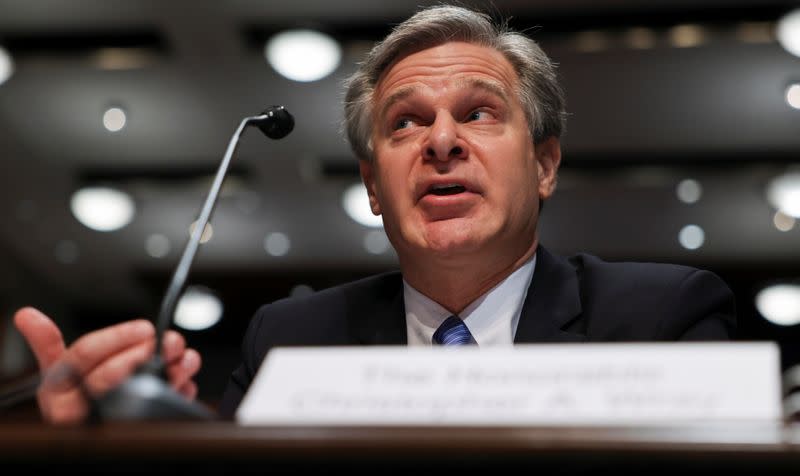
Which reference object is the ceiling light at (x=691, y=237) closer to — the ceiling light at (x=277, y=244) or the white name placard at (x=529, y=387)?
the ceiling light at (x=277, y=244)

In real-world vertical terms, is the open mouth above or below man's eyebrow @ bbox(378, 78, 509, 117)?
below

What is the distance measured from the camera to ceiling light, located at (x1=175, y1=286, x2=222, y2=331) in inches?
286

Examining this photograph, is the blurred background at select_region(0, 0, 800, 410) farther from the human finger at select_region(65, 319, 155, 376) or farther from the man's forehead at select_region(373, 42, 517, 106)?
the human finger at select_region(65, 319, 155, 376)

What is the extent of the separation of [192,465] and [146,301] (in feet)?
22.8

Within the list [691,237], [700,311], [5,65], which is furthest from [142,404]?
[691,237]

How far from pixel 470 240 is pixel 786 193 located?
4.39 m

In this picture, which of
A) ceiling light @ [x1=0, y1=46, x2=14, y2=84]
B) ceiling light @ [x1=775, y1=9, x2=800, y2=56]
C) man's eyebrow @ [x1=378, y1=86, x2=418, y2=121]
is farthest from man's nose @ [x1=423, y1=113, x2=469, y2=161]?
ceiling light @ [x1=0, y1=46, x2=14, y2=84]

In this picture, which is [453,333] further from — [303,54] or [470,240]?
[303,54]

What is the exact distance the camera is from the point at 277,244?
6574 millimetres

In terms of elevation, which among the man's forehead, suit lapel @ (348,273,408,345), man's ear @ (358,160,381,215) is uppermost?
the man's forehead

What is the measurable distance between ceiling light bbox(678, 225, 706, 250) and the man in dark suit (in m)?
4.53

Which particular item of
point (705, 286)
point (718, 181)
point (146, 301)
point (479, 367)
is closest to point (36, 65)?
point (146, 301)

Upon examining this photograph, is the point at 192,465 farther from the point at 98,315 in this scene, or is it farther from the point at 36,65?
the point at 98,315

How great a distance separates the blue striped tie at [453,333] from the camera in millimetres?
1515
